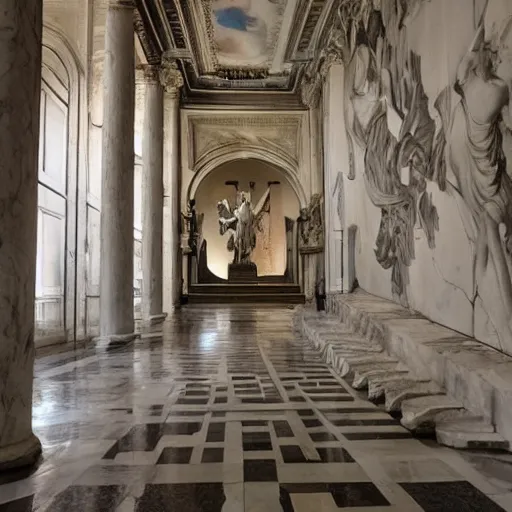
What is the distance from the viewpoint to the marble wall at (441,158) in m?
3.59

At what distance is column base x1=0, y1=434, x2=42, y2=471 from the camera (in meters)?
2.43

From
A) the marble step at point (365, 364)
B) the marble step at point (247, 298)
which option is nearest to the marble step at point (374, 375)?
the marble step at point (365, 364)

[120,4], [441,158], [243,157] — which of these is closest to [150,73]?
[120,4]

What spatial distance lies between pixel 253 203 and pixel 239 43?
30.2ft

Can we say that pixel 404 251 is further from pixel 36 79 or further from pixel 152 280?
pixel 152 280

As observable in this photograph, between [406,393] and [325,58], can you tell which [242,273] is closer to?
[325,58]

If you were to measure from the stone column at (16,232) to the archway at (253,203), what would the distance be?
18.6 meters

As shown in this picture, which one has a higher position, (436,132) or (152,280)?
(436,132)

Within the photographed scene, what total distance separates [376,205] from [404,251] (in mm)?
1465

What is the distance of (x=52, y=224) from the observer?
9.59 m

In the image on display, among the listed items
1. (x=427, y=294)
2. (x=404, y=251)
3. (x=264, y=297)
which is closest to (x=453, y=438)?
(x=427, y=294)

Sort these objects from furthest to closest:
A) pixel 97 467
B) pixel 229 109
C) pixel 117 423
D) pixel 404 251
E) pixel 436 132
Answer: pixel 229 109 < pixel 404 251 < pixel 436 132 < pixel 117 423 < pixel 97 467

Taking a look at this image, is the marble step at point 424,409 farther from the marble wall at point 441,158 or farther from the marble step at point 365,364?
the marble step at point 365,364

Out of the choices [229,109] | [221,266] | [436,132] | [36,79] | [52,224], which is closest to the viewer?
[36,79]
